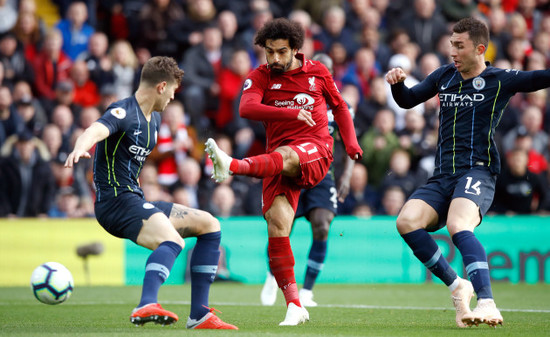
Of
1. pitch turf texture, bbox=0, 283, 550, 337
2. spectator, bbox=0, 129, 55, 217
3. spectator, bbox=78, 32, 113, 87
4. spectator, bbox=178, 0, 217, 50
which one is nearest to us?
pitch turf texture, bbox=0, 283, 550, 337

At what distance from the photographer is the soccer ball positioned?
7.39 metres

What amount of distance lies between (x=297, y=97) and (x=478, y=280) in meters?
2.16

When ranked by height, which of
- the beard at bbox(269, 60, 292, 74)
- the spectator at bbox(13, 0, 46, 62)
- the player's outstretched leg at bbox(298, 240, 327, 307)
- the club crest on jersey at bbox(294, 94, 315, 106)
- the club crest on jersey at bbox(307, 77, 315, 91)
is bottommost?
the player's outstretched leg at bbox(298, 240, 327, 307)

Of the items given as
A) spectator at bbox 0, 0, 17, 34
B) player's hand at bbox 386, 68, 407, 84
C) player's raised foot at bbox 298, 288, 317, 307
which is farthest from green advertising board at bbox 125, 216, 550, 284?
player's hand at bbox 386, 68, 407, 84

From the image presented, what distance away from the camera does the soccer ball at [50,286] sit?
739 centimetres

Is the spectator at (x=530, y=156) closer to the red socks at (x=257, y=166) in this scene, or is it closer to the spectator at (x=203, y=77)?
the spectator at (x=203, y=77)

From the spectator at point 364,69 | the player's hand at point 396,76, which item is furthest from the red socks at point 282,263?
the spectator at point 364,69

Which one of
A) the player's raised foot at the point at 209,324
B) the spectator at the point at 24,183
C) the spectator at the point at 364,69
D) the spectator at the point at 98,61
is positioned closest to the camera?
the player's raised foot at the point at 209,324

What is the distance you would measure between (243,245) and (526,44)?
763cm

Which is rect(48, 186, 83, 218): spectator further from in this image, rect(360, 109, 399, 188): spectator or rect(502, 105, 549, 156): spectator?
rect(502, 105, 549, 156): spectator

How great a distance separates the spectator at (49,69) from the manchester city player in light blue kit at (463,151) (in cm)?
898

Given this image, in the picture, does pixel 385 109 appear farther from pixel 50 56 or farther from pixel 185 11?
pixel 50 56

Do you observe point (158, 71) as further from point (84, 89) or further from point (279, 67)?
point (84, 89)

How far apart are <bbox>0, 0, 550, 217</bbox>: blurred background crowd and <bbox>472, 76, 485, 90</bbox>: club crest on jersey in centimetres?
600
